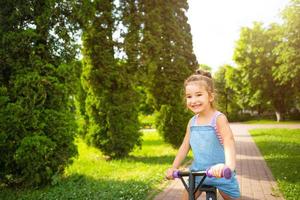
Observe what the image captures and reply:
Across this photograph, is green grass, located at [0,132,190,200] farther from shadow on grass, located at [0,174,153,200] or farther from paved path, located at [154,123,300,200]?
paved path, located at [154,123,300,200]

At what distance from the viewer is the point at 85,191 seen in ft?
28.6

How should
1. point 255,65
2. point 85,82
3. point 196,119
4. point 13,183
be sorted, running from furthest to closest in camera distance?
point 255,65 → point 85,82 → point 13,183 → point 196,119

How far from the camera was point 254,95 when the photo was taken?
52.0 metres

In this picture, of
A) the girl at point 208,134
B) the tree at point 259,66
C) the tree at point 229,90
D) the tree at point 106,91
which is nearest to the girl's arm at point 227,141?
the girl at point 208,134

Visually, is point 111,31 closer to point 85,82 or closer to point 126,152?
point 85,82

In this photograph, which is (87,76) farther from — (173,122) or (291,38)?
(291,38)

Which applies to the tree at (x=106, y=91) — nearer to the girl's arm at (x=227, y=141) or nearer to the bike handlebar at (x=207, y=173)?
the girl's arm at (x=227, y=141)

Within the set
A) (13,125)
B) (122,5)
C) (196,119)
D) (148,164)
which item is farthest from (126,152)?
(196,119)

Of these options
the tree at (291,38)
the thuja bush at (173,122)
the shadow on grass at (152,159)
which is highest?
the tree at (291,38)

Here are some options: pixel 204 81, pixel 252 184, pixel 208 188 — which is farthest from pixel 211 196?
pixel 252 184

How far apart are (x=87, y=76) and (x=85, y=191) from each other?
6.32 meters

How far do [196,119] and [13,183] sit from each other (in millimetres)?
6510

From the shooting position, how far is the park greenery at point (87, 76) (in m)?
8.91

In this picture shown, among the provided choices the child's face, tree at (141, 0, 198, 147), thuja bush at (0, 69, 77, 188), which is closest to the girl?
the child's face
